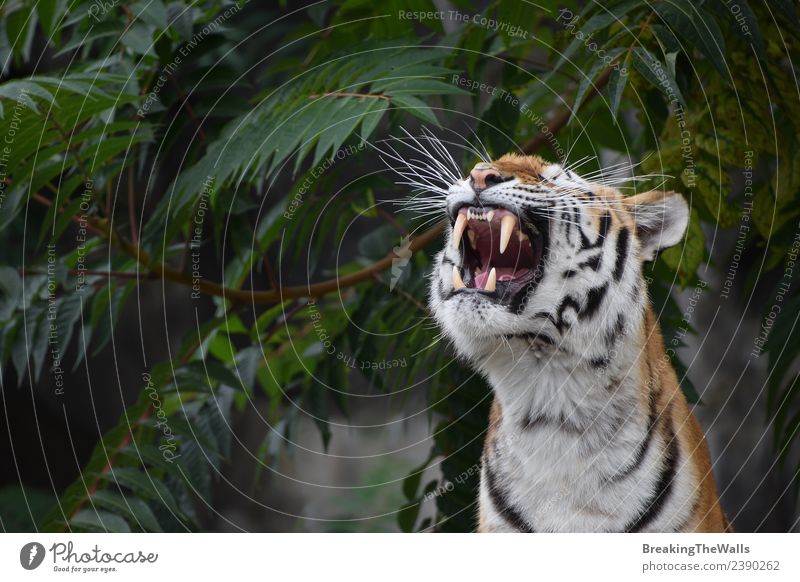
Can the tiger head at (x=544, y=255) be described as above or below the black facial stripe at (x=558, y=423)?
above

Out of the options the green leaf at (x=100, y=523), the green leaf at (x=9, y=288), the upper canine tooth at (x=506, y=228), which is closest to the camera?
the upper canine tooth at (x=506, y=228)

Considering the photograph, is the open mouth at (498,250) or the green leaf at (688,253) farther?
the green leaf at (688,253)

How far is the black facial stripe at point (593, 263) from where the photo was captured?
949 mm

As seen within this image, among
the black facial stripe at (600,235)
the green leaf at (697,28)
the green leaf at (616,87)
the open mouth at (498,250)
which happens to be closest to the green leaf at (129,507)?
the open mouth at (498,250)

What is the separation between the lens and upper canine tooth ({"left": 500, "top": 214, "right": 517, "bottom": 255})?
89 cm

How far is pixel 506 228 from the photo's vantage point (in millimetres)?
894

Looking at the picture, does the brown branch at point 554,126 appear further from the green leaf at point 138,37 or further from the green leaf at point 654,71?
the green leaf at point 138,37

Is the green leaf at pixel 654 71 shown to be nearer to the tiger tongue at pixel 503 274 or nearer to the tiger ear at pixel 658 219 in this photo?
the tiger ear at pixel 658 219

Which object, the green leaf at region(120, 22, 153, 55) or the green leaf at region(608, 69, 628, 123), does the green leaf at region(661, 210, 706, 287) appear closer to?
the green leaf at region(608, 69, 628, 123)

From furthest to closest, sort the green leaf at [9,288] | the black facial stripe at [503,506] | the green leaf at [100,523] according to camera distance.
A: the green leaf at [9,288] → the green leaf at [100,523] → the black facial stripe at [503,506]

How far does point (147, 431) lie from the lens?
1319 millimetres
